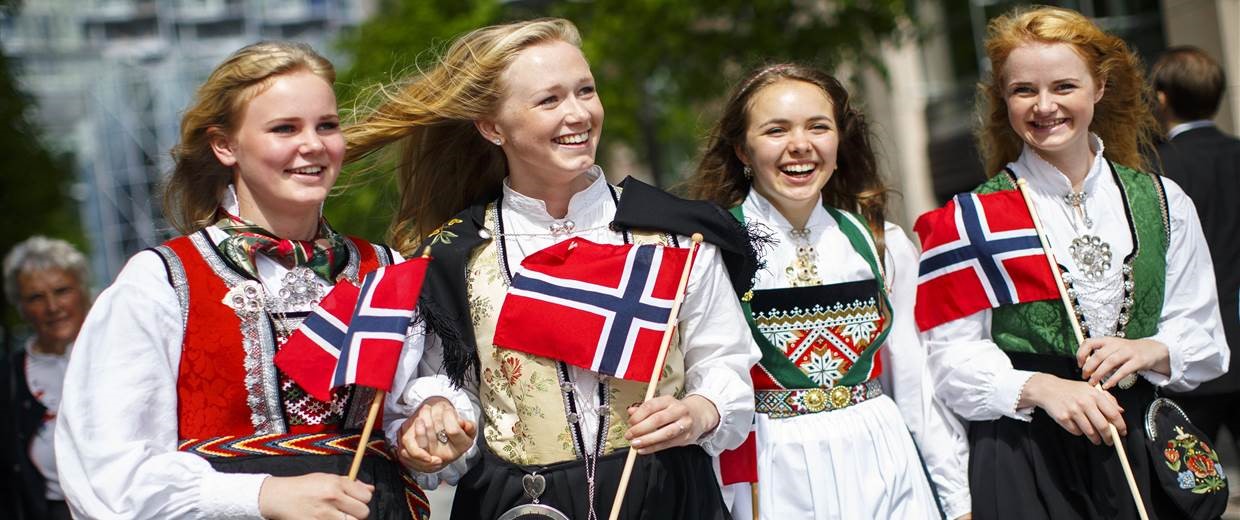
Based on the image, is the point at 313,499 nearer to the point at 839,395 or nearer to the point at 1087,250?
the point at 839,395

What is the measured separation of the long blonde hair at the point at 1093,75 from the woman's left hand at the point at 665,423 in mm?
1583

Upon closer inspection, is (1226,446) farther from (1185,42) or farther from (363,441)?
(363,441)

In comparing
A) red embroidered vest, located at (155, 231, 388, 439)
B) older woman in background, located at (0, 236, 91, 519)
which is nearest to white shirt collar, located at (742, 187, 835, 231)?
red embroidered vest, located at (155, 231, 388, 439)

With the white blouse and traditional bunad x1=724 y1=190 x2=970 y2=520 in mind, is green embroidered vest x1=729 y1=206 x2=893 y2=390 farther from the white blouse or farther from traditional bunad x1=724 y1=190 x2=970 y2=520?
the white blouse

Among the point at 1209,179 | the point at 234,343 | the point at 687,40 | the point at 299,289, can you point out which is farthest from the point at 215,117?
the point at 687,40

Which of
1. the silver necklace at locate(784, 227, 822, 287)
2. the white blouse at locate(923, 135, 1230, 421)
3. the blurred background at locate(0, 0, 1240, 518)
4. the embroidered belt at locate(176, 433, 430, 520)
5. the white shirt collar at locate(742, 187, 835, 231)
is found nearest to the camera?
the embroidered belt at locate(176, 433, 430, 520)

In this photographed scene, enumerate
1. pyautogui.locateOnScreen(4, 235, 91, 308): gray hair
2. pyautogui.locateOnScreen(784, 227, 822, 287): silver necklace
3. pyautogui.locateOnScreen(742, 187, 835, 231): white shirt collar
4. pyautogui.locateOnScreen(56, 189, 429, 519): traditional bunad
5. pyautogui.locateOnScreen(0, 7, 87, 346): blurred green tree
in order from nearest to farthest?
1. pyautogui.locateOnScreen(56, 189, 429, 519): traditional bunad
2. pyautogui.locateOnScreen(784, 227, 822, 287): silver necklace
3. pyautogui.locateOnScreen(742, 187, 835, 231): white shirt collar
4. pyautogui.locateOnScreen(4, 235, 91, 308): gray hair
5. pyautogui.locateOnScreen(0, 7, 87, 346): blurred green tree

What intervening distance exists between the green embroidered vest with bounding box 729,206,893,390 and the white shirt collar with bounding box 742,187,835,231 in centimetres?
23

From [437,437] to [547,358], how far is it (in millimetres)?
362

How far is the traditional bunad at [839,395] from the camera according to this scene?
3.88 metres

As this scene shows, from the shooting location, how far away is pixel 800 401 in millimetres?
3951

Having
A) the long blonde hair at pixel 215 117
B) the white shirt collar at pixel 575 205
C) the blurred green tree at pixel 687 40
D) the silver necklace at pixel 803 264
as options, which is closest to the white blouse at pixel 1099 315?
the silver necklace at pixel 803 264

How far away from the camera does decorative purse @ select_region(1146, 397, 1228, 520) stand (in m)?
3.69

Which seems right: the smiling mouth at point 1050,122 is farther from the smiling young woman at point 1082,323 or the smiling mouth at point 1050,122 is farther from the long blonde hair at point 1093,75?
the long blonde hair at point 1093,75
